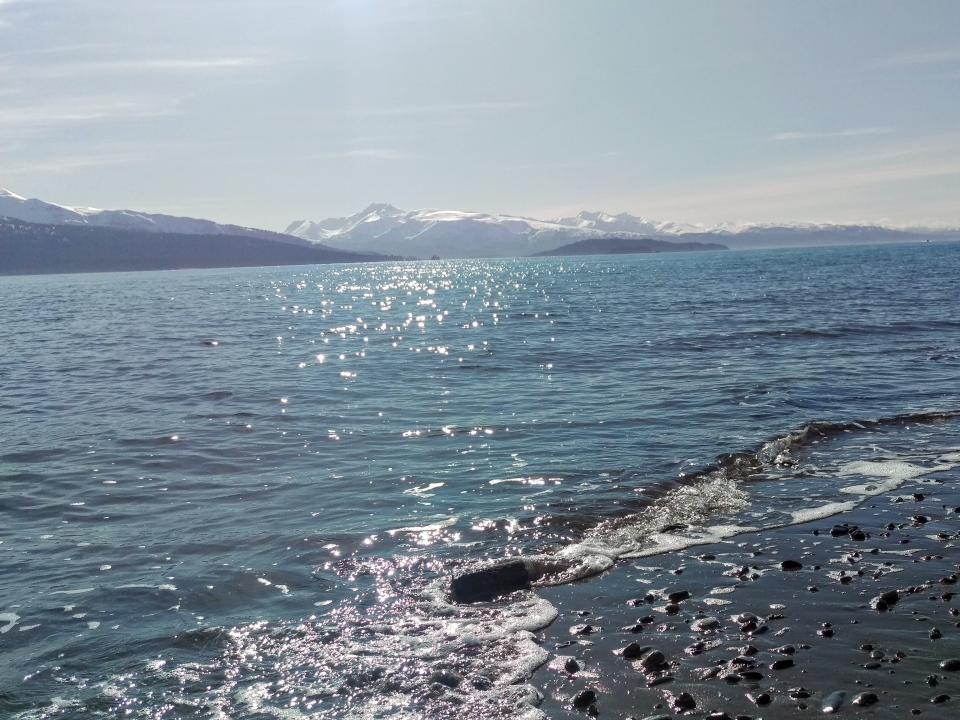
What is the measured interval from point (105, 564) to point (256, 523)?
2368 mm

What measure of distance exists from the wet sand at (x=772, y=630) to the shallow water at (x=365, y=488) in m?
0.63

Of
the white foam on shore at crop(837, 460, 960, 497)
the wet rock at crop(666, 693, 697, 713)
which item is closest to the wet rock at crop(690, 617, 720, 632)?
the wet rock at crop(666, 693, 697, 713)

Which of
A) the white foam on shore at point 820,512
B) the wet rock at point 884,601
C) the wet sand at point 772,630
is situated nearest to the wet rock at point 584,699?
the wet sand at point 772,630

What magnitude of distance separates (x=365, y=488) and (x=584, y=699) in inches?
327

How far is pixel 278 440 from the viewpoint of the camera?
1928 centimetres

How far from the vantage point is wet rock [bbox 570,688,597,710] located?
7211 mm

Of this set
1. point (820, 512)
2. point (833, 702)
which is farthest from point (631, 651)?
point (820, 512)

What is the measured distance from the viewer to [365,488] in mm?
14961

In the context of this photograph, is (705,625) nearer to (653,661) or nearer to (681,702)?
(653,661)

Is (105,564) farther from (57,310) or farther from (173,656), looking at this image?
(57,310)

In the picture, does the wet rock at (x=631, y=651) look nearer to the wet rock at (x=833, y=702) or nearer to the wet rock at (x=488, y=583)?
the wet rock at (x=833, y=702)

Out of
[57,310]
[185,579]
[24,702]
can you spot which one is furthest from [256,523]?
[57,310]

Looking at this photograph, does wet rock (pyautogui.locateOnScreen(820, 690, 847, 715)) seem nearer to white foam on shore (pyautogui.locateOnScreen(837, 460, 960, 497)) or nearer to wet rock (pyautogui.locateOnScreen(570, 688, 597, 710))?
wet rock (pyautogui.locateOnScreen(570, 688, 597, 710))

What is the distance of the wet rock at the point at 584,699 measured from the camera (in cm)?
721
